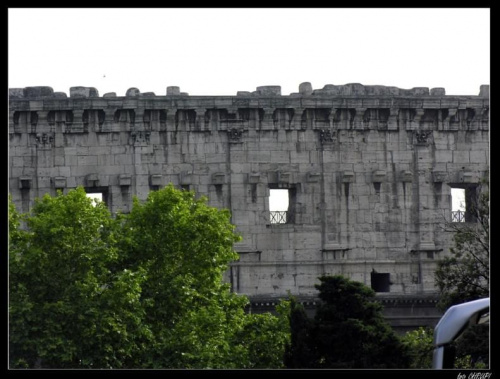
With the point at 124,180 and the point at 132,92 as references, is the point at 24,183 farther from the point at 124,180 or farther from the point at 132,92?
the point at 132,92

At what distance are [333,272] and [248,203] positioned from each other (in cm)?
419

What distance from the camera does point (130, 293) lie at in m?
59.0

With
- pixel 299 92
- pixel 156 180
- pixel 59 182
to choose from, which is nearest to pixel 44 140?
pixel 59 182

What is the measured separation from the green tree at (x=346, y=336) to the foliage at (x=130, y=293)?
11.8ft

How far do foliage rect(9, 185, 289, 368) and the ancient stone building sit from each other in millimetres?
10274

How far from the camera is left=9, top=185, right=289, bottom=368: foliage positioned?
58.3 meters

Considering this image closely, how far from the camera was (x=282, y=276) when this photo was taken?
74375mm

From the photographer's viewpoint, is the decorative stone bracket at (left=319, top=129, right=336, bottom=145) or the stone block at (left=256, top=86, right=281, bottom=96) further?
the decorative stone bracket at (left=319, top=129, right=336, bottom=145)

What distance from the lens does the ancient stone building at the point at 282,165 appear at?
74.9m

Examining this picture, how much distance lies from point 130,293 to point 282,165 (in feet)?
58.8

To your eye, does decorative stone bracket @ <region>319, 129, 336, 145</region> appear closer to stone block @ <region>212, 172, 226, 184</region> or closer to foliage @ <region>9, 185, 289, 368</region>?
stone block @ <region>212, 172, 226, 184</region>

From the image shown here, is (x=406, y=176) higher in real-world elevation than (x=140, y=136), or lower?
lower

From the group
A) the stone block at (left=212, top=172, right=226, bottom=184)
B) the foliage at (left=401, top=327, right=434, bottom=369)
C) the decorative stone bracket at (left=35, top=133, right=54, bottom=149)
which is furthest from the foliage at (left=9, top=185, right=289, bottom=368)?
the decorative stone bracket at (left=35, top=133, right=54, bottom=149)
